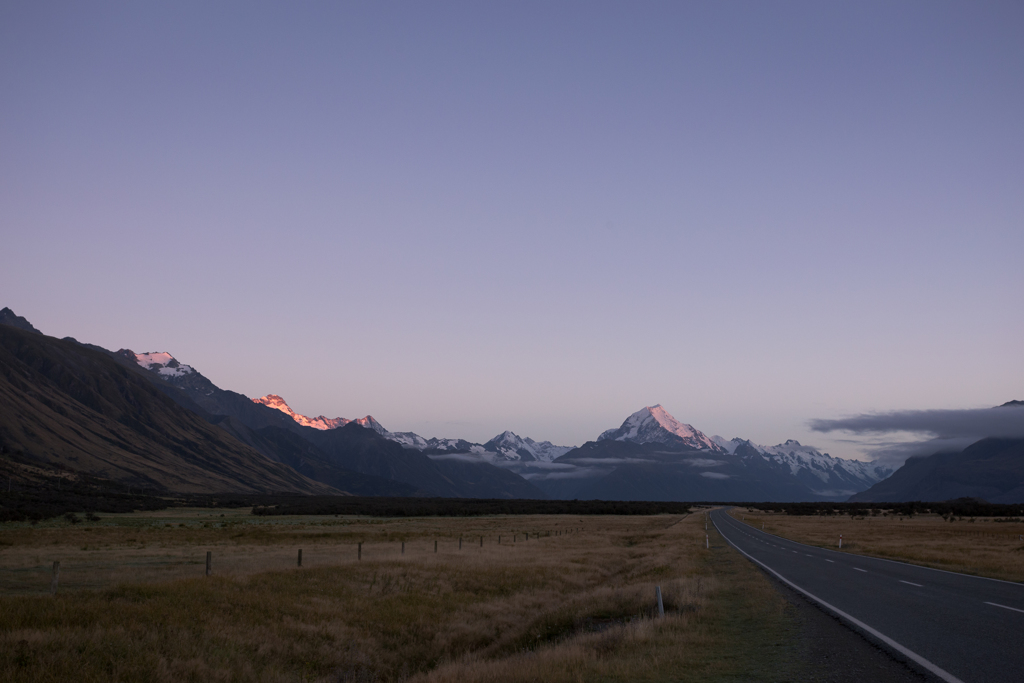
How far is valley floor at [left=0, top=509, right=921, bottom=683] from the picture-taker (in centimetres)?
1249

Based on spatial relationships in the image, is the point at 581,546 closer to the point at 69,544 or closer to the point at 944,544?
the point at 944,544

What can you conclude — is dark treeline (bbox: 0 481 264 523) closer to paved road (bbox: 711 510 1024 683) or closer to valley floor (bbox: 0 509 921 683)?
valley floor (bbox: 0 509 921 683)

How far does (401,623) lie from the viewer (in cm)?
2302

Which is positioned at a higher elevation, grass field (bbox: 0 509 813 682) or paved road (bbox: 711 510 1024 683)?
paved road (bbox: 711 510 1024 683)

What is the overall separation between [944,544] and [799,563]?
Result: 19009 millimetres

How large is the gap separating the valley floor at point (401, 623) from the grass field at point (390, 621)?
2.4 inches

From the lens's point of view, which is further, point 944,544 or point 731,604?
point 944,544

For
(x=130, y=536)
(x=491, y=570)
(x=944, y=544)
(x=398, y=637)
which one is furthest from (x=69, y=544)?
(x=944, y=544)

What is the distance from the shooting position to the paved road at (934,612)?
982 centimetres

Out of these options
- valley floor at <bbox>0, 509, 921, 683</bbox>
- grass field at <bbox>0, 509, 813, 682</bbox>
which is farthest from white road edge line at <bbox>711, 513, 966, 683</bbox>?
grass field at <bbox>0, 509, 813, 682</bbox>

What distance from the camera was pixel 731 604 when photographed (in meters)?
18.3

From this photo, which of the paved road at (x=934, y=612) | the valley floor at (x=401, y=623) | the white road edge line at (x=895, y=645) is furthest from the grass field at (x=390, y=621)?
the paved road at (x=934, y=612)

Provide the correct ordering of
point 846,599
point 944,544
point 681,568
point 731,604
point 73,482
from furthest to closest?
point 73,482
point 944,544
point 681,568
point 731,604
point 846,599

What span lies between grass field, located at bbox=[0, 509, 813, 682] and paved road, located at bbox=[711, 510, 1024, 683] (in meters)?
1.68
